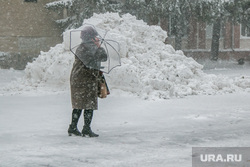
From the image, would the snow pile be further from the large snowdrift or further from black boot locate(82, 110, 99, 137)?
black boot locate(82, 110, 99, 137)

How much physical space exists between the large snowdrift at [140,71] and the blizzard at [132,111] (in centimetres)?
3

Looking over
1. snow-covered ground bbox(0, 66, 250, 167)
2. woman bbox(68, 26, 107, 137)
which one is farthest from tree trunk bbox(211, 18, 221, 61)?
woman bbox(68, 26, 107, 137)

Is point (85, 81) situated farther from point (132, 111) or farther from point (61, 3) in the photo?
point (61, 3)

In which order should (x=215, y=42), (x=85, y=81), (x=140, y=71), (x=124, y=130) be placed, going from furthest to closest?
1. (x=215, y=42)
2. (x=140, y=71)
3. (x=124, y=130)
4. (x=85, y=81)

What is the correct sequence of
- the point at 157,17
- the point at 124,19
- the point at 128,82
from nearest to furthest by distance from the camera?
the point at 128,82 < the point at 124,19 < the point at 157,17

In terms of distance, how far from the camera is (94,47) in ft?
25.6

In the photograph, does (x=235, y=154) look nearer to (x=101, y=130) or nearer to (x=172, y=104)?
(x=101, y=130)

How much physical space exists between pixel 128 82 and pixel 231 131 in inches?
216

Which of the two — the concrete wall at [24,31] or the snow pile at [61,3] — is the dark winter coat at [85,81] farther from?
the concrete wall at [24,31]

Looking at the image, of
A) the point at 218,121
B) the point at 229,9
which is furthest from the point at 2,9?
the point at 218,121

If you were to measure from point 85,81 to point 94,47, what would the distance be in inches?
20.1

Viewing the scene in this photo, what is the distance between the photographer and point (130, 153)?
268 inches

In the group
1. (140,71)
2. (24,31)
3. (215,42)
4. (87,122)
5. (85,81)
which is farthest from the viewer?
(215,42)

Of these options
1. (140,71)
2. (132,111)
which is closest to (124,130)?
(132,111)
